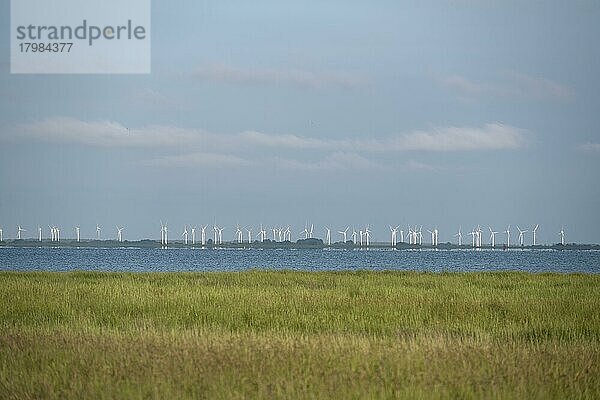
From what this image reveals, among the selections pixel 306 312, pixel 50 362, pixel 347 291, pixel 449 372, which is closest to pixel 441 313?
pixel 306 312

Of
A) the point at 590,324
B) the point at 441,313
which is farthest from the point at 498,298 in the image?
the point at 590,324

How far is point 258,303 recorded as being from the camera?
24172 millimetres

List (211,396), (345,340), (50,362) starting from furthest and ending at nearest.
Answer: (345,340), (50,362), (211,396)

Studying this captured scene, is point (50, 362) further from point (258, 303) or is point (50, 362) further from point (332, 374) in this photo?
point (258, 303)

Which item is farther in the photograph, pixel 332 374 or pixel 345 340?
pixel 345 340

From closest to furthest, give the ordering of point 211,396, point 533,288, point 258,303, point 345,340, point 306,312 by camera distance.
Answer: point 211,396
point 345,340
point 306,312
point 258,303
point 533,288

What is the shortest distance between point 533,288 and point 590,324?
41.1ft

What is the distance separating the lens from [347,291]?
29312 mm

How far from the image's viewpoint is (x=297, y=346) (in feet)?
47.5

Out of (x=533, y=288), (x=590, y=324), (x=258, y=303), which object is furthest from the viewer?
(x=533, y=288)

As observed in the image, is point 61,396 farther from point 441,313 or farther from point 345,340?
point 441,313

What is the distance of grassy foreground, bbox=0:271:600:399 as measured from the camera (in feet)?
37.6

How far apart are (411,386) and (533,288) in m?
22.0

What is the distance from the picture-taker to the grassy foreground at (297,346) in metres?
11.5
